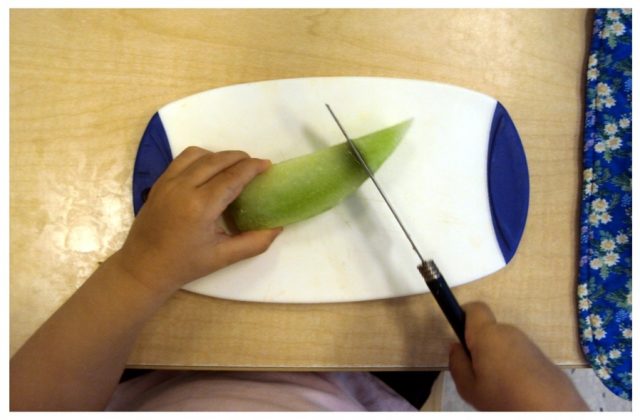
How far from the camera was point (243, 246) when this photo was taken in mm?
565

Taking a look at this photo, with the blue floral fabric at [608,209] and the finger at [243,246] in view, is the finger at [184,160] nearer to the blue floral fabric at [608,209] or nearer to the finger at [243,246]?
the finger at [243,246]

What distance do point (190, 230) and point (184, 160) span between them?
0.10 m

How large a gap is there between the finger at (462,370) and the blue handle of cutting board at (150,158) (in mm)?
427

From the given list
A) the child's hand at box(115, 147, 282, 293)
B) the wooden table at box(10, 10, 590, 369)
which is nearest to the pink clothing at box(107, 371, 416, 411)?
the wooden table at box(10, 10, 590, 369)

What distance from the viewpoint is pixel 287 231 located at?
601 millimetres

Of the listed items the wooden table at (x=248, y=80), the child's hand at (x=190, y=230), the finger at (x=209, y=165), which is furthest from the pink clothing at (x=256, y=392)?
the finger at (x=209, y=165)

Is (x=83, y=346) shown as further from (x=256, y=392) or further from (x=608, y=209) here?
(x=608, y=209)

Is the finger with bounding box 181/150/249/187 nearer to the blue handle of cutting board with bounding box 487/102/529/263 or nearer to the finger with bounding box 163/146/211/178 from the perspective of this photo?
the finger with bounding box 163/146/211/178

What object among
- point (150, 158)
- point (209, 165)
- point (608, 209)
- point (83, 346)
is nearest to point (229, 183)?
point (209, 165)

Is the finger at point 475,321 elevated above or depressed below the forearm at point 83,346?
below

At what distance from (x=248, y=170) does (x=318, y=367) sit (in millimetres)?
256

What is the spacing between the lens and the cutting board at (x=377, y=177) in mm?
597

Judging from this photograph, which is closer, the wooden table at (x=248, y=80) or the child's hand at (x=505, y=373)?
the child's hand at (x=505, y=373)

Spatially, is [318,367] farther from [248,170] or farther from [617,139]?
[617,139]
